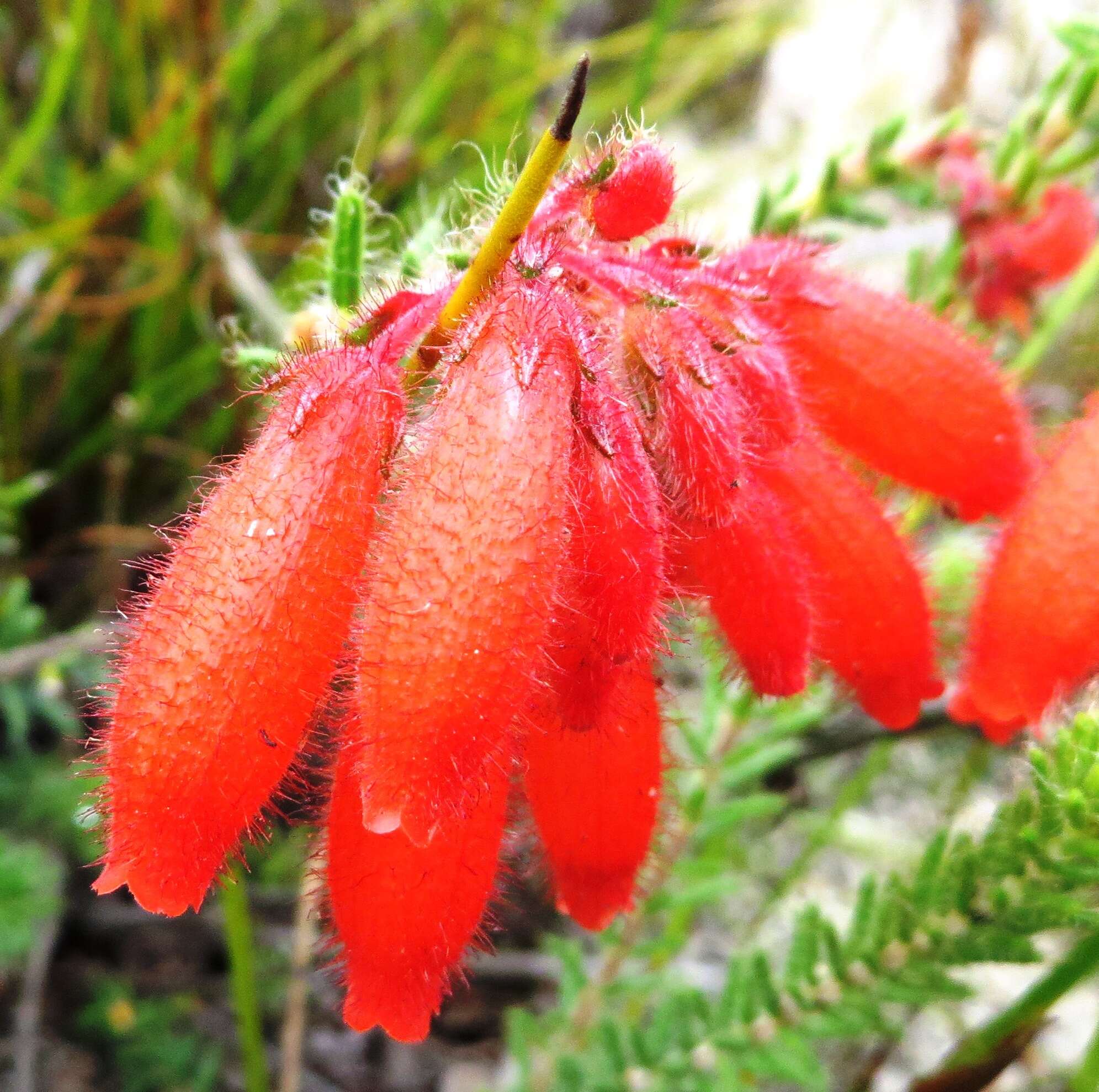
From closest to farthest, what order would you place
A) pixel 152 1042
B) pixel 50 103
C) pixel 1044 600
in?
pixel 1044 600 < pixel 152 1042 < pixel 50 103

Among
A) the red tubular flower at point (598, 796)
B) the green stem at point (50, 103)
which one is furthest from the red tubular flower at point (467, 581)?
the green stem at point (50, 103)

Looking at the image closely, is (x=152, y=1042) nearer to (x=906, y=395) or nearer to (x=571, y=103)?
(x=906, y=395)

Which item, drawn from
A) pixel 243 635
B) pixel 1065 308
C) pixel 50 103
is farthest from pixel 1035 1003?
pixel 50 103

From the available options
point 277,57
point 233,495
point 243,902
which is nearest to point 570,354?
point 233,495

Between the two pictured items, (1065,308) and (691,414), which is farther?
(1065,308)

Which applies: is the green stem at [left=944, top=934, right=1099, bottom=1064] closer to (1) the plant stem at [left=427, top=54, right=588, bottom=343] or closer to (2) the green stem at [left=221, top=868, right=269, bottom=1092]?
(1) the plant stem at [left=427, top=54, right=588, bottom=343]

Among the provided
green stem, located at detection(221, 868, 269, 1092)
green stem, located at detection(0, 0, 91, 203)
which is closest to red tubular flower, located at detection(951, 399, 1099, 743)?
green stem, located at detection(221, 868, 269, 1092)

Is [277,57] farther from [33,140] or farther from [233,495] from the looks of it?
[233,495]
